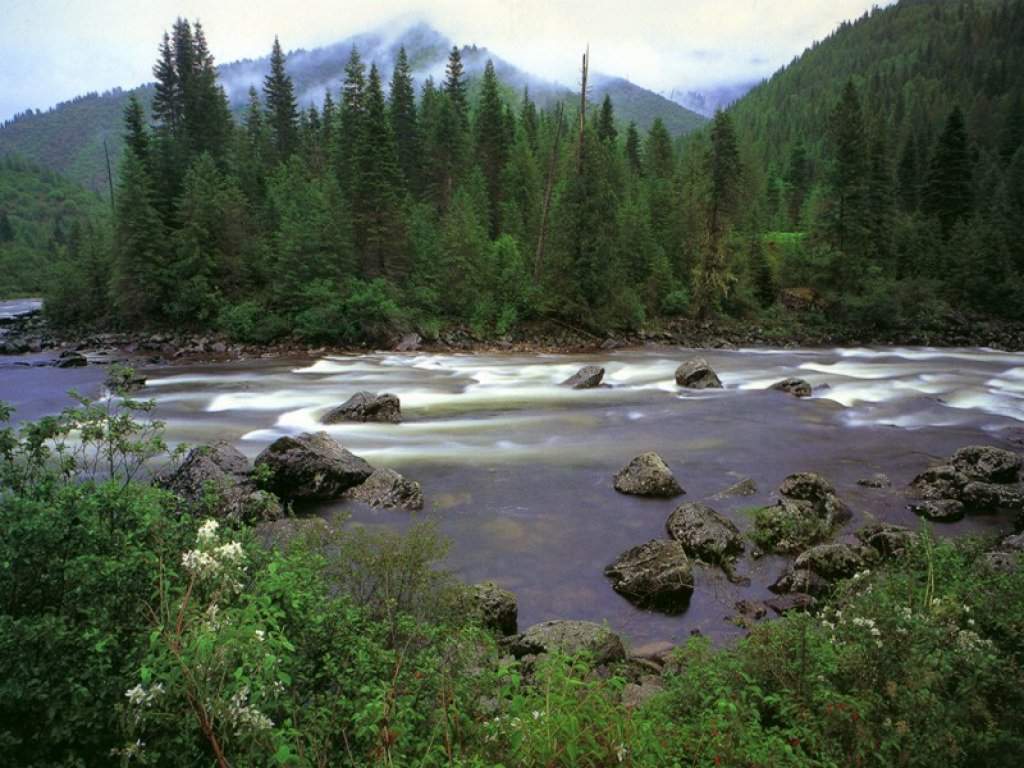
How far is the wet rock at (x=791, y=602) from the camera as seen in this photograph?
876 centimetres

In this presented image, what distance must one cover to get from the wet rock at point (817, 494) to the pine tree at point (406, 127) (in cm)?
4731

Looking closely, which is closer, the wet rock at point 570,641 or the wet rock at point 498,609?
the wet rock at point 570,641

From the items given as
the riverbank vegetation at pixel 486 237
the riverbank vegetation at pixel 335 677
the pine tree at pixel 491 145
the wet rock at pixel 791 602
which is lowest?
the wet rock at pixel 791 602

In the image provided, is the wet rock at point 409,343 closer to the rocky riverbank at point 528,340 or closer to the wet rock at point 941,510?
the rocky riverbank at point 528,340

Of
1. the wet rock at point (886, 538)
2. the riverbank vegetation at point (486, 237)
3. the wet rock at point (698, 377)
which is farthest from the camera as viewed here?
the riverbank vegetation at point (486, 237)

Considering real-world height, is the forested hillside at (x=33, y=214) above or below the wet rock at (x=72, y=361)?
above

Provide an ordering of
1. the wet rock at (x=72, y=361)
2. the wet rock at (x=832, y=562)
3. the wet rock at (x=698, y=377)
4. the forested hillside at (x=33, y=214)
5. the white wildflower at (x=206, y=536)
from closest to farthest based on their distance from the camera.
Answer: the white wildflower at (x=206, y=536), the wet rock at (x=832, y=562), the wet rock at (x=698, y=377), the wet rock at (x=72, y=361), the forested hillside at (x=33, y=214)

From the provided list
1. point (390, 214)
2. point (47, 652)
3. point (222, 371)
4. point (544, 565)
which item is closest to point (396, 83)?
point (390, 214)

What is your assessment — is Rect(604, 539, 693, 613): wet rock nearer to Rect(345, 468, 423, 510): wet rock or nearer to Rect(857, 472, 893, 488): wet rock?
Rect(345, 468, 423, 510): wet rock

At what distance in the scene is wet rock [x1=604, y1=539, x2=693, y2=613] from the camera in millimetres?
9148

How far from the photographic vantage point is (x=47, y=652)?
3451mm

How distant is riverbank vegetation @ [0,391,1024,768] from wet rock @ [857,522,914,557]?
14.8 ft

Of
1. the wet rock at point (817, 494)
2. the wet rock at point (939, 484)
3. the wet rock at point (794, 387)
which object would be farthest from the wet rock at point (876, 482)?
the wet rock at point (794, 387)

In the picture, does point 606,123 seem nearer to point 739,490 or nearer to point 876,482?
point 876,482
